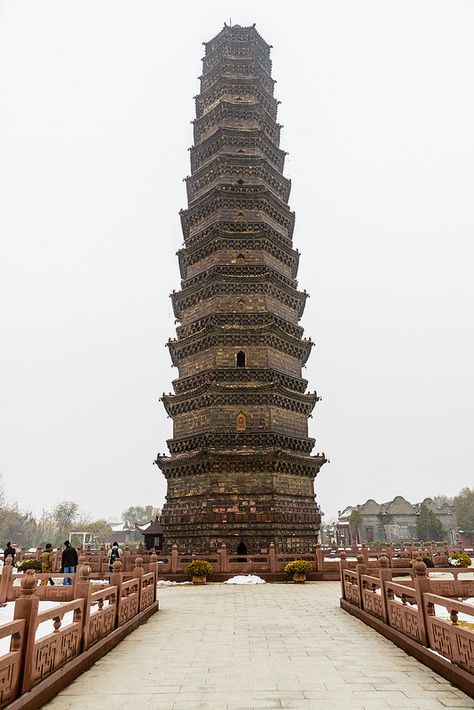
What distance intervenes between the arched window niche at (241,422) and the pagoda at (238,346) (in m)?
0.04

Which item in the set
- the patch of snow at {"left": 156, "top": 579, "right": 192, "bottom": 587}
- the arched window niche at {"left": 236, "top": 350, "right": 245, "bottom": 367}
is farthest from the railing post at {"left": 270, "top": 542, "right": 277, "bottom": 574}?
the arched window niche at {"left": 236, "top": 350, "right": 245, "bottom": 367}

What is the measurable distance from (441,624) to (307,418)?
1712 centimetres

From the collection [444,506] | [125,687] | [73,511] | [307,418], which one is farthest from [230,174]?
[73,511]

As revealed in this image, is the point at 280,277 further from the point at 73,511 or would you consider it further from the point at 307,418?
the point at 73,511

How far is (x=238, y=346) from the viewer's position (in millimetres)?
22656

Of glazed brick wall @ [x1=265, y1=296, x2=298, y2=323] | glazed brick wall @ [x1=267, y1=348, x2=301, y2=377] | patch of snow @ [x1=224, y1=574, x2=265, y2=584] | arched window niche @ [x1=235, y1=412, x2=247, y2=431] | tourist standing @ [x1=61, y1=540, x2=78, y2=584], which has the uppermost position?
glazed brick wall @ [x1=265, y1=296, x2=298, y2=323]

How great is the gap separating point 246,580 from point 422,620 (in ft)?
39.0

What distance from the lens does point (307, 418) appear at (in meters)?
23.4

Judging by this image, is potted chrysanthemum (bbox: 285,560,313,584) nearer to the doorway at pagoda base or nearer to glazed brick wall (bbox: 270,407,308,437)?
the doorway at pagoda base

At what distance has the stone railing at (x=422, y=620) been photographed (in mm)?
5648

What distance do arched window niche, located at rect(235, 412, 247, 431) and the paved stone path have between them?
429 inches

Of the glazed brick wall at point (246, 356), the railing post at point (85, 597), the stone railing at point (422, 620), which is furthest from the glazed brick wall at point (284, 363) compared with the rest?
the railing post at point (85, 597)

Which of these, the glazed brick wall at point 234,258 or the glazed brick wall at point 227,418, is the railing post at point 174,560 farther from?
the glazed brick wall at point 234,258

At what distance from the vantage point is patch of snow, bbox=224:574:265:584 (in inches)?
695
